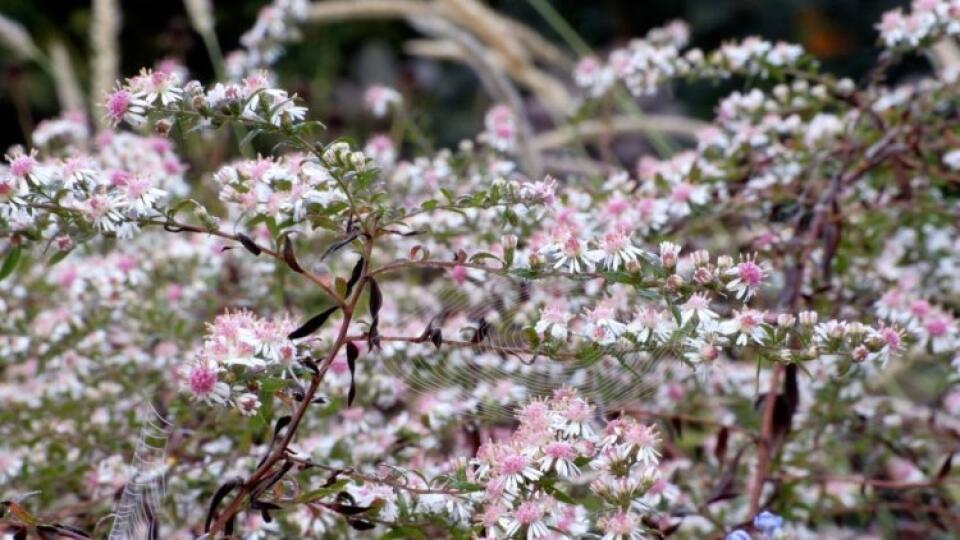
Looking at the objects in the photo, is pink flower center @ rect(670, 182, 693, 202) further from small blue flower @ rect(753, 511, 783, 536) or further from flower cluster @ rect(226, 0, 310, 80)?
flower cluster @ rect(226, 0, 310, 80)

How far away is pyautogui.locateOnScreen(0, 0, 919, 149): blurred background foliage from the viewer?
3.45 m

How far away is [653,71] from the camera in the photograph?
1.39 m

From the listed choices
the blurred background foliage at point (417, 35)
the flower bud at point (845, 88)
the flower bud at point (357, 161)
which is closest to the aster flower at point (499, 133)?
the flower bud at point (845, 88)

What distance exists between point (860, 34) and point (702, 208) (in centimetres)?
263

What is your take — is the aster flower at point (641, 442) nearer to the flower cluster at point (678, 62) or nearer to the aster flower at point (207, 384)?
the aster flower at point (207, 384)

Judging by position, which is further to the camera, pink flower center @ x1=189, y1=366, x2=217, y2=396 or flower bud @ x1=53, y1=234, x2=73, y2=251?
flower bud @ x1=53, y1=234, x2=73, y2=251

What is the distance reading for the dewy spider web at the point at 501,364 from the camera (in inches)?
36.4

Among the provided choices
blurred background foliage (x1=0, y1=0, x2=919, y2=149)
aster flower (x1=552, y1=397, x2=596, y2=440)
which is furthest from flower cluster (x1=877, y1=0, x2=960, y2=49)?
blurred background foliage (x1=0, y1=0, x2=919, y2=149)

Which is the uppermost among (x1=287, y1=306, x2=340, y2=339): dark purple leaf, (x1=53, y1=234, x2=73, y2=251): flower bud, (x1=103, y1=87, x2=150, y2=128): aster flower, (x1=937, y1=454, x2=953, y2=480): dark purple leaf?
(x1=937, y1=454, x2=953, y2=480): dark purple leaf

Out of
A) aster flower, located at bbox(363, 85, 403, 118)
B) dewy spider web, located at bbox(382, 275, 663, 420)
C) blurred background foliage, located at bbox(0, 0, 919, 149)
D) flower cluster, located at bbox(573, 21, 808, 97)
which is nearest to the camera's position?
dewy spider web, located at bbox(382, 275, 663, 420)

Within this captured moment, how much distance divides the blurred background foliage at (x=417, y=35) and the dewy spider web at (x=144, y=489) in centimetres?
240

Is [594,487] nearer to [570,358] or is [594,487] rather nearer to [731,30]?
[570,358]

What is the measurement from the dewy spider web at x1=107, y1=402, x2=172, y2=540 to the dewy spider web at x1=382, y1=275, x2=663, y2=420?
0.68 ft

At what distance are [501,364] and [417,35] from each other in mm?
3158
